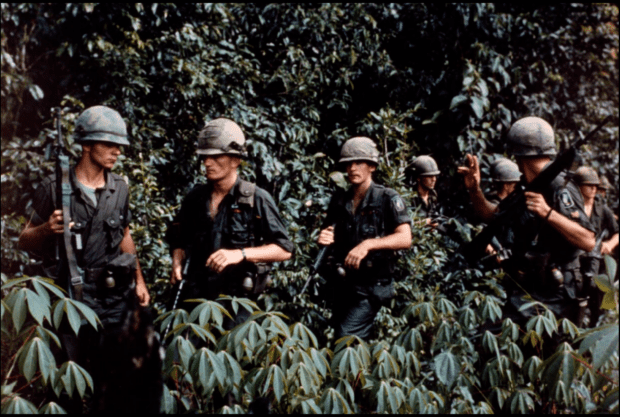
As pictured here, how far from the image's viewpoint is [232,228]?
12.5ft

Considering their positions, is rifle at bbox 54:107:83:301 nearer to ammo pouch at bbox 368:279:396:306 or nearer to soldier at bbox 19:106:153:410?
soldier at bbox 19:106:153:410

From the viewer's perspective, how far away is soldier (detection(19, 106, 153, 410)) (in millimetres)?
3506

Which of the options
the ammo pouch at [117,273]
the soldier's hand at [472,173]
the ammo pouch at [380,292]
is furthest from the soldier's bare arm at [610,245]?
the ammo pouch at [117,273]

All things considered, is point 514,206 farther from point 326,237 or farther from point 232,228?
point 232,228

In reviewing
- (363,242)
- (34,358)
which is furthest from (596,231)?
(34,358)

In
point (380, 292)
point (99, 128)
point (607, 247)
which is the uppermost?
point (99, 128)

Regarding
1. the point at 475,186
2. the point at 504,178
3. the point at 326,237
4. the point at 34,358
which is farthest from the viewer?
the point at 504,178

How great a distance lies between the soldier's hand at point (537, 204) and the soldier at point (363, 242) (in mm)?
1051

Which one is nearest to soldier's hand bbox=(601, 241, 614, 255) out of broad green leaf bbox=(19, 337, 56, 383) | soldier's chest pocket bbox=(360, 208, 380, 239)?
soldier's chest pocket bbox=(360, 208, 380, 239)

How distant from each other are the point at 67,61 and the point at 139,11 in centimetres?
96

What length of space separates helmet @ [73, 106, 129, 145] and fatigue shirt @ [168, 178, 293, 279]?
71 cm

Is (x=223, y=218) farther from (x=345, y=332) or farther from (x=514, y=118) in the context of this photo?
(x=514, y=118)

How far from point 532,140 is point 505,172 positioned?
2.46 metres

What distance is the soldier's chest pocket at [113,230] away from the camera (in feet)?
12.1
